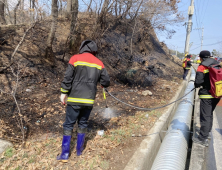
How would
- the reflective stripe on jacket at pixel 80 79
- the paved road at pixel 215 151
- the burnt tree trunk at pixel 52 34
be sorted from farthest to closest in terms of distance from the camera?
the burnt tree trunk at pixel 52 34
the paved road at pixel 215 151
the reflective stripe on jacket at pixel 80 79

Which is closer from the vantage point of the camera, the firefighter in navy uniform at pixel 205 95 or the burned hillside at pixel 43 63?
the firefighter in navy uniform at pixel 205 95

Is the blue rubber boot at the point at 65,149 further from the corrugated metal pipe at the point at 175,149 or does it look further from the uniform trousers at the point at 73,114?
the corrugated metal pipe at the point at 175,149

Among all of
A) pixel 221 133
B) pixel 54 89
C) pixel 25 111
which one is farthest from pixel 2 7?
pixel 221 133

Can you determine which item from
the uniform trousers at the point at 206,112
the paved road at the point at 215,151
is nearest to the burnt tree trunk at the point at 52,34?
the uniform trousers at the point at 206,112

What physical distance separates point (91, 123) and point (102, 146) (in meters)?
1.02

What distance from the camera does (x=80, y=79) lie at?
256cm

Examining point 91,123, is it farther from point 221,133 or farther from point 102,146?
point 221,133

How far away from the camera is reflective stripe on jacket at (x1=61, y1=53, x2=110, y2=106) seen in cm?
253

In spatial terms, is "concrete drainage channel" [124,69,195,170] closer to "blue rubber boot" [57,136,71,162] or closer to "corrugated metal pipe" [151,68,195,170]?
"corrugated metal pipe" [151,68,195,170]

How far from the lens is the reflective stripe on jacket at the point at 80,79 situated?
2.53m

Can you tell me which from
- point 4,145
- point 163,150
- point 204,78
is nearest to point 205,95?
point 204,78

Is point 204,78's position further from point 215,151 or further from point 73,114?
point 73,114

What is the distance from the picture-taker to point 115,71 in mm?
9070

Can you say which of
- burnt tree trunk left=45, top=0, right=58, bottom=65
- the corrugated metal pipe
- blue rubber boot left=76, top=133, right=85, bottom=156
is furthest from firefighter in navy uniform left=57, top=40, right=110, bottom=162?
burnt tree trunk left=45, top=0, right=58, bottom=65
